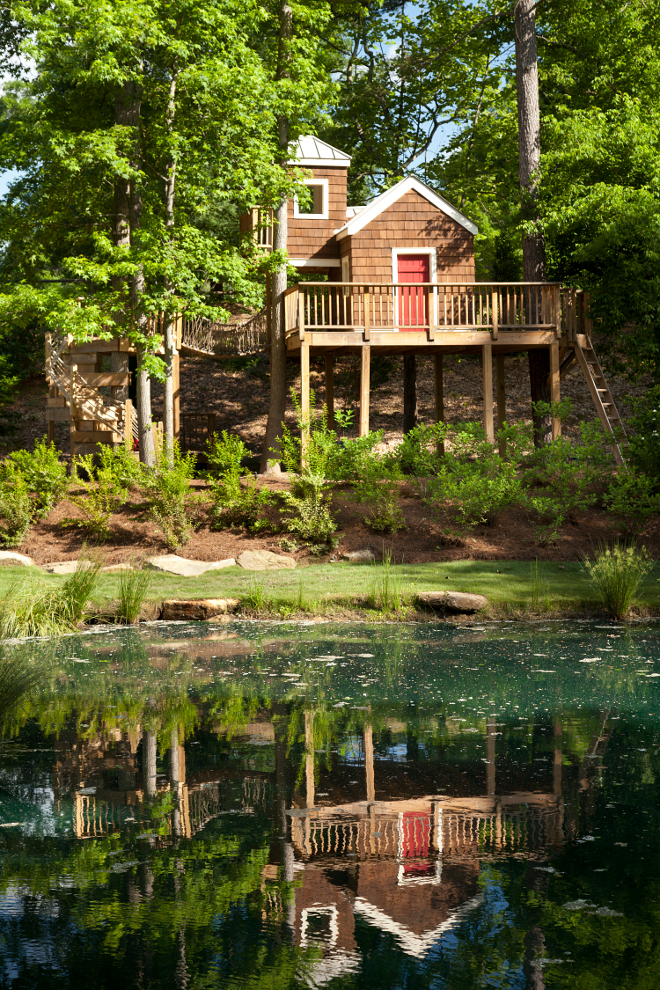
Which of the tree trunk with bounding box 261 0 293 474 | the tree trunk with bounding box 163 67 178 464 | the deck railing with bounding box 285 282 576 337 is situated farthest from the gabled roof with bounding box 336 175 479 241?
the tree trunk with bounding box 163 67 178 464

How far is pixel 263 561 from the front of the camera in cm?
1344

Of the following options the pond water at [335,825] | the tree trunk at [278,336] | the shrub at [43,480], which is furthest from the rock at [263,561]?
the tree trunk at [278,336]

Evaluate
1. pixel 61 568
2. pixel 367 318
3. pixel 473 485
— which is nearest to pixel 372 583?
pixel 473 485

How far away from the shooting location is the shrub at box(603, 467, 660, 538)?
13406 mm

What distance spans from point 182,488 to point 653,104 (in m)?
13.2

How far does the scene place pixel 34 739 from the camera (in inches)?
256

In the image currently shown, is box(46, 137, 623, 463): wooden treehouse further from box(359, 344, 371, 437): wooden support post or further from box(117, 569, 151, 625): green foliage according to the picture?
box(117, 569, 151, 625): green foliage

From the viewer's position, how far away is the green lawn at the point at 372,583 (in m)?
11.0

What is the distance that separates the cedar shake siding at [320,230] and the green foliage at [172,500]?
358 inches

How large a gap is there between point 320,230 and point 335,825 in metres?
19.0

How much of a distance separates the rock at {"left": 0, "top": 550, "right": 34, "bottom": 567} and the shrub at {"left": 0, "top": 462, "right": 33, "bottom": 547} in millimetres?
870

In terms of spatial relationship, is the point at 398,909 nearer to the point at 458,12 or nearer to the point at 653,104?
the point at 653,104

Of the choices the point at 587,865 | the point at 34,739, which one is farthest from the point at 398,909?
the point at 34,739

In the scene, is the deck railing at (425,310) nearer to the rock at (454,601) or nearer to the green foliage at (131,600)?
the rock at (454,601)
